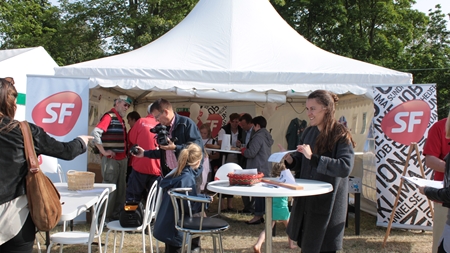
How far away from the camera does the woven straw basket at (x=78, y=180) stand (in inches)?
131

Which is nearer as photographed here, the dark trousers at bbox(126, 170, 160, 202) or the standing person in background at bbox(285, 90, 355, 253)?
the standing person in background at bbox(285, 90, 355, 253)

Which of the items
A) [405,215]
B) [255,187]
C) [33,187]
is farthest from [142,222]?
[405,215]

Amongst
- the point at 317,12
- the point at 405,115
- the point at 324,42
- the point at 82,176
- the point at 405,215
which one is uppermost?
the point at 317,12

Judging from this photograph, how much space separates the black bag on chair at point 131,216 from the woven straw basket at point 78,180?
351 millimetres

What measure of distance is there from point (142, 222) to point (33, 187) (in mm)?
1498

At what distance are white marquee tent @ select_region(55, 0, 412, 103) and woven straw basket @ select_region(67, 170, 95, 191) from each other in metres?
2.00

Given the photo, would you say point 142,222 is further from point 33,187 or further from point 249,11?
point 249,11

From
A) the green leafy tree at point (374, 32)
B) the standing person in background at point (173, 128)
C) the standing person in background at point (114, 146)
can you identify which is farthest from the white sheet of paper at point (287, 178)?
the green leafy tree at point (374, 32)

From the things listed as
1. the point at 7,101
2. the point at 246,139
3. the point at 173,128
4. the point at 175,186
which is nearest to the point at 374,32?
the point at 246,139

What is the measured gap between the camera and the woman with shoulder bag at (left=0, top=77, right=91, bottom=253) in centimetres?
196

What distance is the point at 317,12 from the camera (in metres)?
17.3

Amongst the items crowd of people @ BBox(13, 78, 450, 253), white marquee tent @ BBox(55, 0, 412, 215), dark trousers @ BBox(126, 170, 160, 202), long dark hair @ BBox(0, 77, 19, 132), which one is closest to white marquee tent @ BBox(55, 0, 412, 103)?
white marquee tent @ BBox(55, 0, 412, 215)

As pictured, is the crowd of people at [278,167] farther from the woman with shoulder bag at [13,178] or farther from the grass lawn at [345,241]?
the grass lawn at [345,241]

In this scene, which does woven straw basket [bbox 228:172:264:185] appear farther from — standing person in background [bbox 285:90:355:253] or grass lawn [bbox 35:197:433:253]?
grass lawn [bbox 35:197:433:253]
